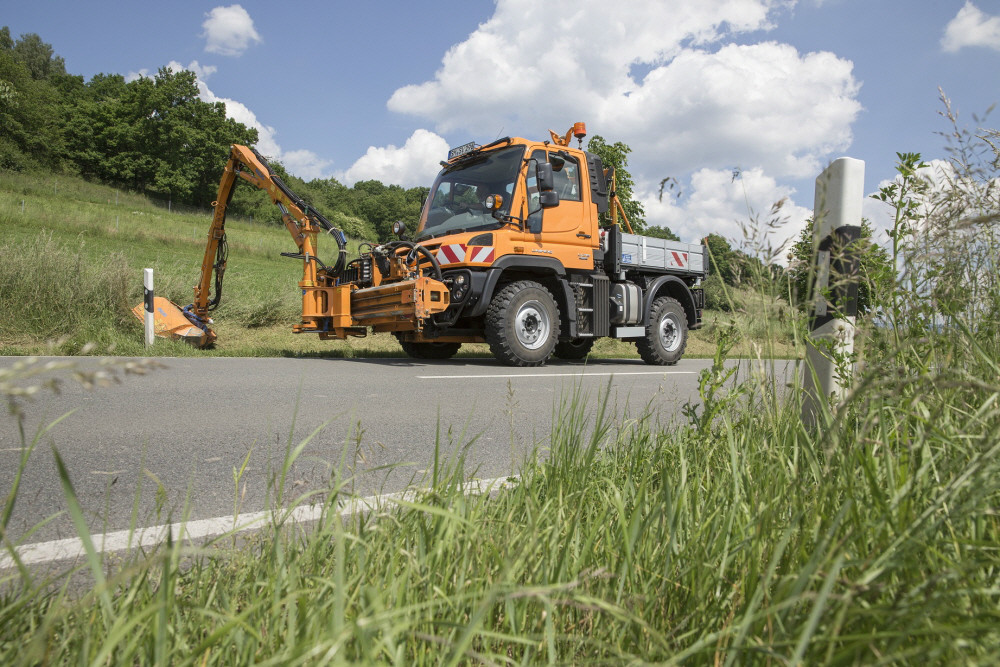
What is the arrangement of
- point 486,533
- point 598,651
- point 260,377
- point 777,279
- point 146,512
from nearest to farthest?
point 598,651 → point 486,533 → point 777,279 → point 146,512 → point 260,377

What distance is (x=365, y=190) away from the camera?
307 ft

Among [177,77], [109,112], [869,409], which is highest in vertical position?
[177,77]

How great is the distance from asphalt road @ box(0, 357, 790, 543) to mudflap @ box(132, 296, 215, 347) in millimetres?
2991

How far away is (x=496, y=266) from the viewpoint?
25.2ft

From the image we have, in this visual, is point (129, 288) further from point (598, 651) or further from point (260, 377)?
point (598, 651)

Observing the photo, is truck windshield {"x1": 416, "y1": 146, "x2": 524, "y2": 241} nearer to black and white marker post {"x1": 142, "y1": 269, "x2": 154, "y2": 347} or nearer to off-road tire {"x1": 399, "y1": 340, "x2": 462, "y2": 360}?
off-road tire {"x1": 399, "y1": 340, "x2": 462, "y2": 360}

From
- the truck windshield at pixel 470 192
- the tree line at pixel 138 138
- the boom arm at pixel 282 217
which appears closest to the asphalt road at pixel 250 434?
the truck windshield at pixel 470 192

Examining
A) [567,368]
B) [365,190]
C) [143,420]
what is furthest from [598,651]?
[365,190]

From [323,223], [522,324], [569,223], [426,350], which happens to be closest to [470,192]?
[569,223]

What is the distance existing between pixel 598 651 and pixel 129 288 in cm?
1081

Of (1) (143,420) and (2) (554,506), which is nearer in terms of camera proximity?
(2) (554,506)

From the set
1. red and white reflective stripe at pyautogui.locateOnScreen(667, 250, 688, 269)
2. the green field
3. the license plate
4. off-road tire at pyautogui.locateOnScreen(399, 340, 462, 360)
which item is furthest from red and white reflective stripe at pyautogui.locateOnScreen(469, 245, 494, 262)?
the green field

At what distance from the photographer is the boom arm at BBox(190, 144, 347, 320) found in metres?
8.95

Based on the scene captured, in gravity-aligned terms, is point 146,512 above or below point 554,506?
below
